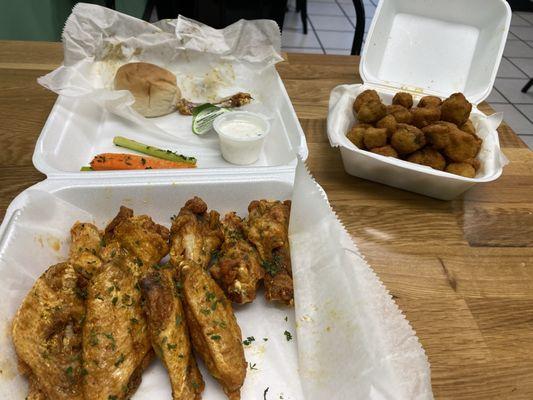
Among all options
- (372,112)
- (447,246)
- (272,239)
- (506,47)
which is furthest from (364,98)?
(506,47)

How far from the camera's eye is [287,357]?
1.24 metres

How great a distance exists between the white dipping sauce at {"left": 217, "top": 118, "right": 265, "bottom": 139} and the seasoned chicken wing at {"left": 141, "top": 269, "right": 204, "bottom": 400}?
0.92 metres

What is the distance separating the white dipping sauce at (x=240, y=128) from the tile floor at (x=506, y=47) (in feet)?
11.1

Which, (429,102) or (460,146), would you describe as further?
(429,102)

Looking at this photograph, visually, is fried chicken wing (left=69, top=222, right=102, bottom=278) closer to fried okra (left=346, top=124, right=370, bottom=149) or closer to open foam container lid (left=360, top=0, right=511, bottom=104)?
fried okra (left=346, top=124, right=370, bottom=149)

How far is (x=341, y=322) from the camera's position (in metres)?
1.12

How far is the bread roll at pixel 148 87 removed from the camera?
7.15 feet

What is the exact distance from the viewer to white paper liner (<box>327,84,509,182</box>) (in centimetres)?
158

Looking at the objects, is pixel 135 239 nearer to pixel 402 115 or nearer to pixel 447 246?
pixel 447 246

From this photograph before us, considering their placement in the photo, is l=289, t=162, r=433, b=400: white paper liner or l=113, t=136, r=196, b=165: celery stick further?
l=113, t=136, r=196, b=165: celery stick

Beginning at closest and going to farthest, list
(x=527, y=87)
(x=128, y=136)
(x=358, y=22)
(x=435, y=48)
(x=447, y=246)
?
(x=447, y=246)
(x=128, y=136)
(x=435, y=48)
(x=358, y=22)
(x=527, y=87)

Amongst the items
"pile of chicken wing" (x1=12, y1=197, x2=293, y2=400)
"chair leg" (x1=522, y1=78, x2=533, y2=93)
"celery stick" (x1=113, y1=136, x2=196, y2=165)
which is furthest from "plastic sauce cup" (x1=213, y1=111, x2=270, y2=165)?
"chair leg" (x1=522, y1=78, x2=533, y2=93)

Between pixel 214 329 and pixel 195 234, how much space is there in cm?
36

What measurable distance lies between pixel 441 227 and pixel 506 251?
23 cm
